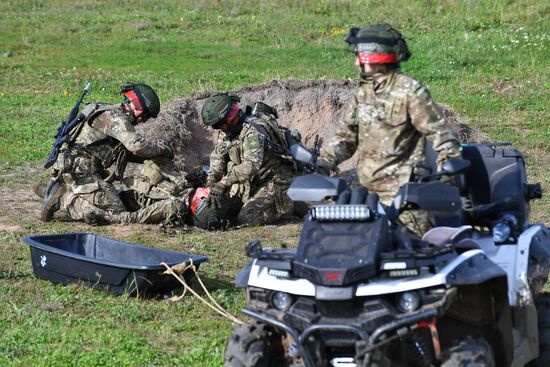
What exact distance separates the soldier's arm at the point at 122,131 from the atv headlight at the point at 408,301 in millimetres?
7371

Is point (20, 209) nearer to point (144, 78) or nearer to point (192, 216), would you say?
point (192, 216)

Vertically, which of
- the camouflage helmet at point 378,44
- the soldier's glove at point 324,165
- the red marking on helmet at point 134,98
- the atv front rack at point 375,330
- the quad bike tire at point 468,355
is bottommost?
the red marking on helmet at point 134,98

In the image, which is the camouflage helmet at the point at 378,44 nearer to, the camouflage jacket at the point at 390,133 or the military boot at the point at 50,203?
the camouflage jacket at the point at 390,133

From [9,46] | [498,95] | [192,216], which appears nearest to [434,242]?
[192,216]

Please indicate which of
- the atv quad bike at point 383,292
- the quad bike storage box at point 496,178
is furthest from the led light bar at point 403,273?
the quad bike storage box at point 496,178

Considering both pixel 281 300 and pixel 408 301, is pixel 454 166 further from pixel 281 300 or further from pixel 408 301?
pixel 281 300

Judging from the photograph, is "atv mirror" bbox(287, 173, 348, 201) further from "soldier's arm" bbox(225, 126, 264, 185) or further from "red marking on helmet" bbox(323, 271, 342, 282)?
"soldier's arm" bbox(225, 126, 264, 185)

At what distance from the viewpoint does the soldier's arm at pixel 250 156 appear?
12.7 meters

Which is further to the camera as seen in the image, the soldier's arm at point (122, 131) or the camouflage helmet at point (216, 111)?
the soldier's arm at point (122, 131)

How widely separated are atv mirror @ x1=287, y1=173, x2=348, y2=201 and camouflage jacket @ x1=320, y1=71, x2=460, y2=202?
86cm

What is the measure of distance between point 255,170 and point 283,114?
4303 mm

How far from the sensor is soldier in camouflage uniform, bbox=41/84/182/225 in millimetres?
13070

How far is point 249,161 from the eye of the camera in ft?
41.9

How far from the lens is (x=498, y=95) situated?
2038 centimetres
